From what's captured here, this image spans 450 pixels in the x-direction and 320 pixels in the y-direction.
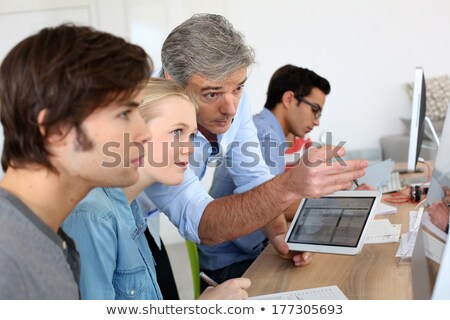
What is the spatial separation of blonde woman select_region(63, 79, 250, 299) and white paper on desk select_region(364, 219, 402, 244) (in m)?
0.62

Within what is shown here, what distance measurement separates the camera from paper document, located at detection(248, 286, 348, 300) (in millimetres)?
1473

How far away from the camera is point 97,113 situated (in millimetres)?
1003

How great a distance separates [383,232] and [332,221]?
30 centimetres

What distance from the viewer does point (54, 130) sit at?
3.21 feet

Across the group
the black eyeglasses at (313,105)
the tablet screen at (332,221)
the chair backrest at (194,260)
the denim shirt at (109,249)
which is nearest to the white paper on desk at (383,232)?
the tablet screen at (332,221)

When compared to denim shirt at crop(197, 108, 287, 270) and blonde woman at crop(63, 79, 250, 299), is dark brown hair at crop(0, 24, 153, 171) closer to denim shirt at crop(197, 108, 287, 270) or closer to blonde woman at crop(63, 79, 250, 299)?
blonde woman at crop(63, 79, 250, 299)

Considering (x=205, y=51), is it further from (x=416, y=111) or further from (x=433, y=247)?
(x=433, y=247)

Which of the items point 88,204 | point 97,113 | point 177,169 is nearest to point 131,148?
point 97,113

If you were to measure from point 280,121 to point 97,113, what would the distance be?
201 cm

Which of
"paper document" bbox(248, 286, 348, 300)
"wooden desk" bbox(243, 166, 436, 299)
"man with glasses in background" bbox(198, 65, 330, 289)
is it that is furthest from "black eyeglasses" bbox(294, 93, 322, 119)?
"paper document" bbox(248, 286, 348, 300)

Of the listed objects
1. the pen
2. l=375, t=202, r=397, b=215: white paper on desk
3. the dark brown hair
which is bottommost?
l=375, t=202, r=397, b=215: white paper on desk

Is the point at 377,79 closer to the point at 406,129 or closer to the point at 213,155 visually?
the point at 406,129

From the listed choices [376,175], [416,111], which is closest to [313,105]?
[376,175]

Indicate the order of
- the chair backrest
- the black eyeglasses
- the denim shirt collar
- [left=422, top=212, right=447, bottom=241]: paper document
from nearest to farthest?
[left=422, top=212, right=447, bottom=241]: paper document, the denim shirt collar, the chair backrest, the black eyeglasses
